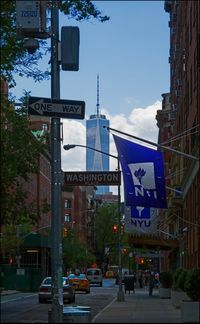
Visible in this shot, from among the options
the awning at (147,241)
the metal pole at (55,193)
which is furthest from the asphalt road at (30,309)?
the awning at (147,241)

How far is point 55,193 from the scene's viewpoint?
1583 centimetres

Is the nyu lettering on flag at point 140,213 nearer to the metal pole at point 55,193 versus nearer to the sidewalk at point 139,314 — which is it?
the sidewalk at point 139,314

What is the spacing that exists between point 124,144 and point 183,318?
7409mm

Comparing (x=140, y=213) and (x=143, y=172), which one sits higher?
(x=143, y=172)

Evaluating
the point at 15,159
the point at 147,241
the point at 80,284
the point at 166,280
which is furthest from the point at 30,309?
the point at 80,284

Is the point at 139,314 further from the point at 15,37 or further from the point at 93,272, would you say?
the point at 93,272

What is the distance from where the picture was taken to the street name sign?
19.0 meters

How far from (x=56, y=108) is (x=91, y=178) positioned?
4.19 metres

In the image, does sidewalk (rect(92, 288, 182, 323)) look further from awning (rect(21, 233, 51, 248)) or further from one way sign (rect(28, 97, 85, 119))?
awning (rect(21, 233, 51, 248))

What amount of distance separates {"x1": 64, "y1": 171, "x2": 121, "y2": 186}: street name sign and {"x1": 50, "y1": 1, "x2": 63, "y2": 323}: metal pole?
2.52m

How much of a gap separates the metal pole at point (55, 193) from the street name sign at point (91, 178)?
8.27 ft

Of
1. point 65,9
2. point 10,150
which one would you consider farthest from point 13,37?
point 10,150

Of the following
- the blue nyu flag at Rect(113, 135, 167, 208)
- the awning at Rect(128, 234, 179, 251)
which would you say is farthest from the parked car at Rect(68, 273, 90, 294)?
the blue nyu flag at Rect(113, 135, 167, 208)

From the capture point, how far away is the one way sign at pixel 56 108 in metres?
15.5
